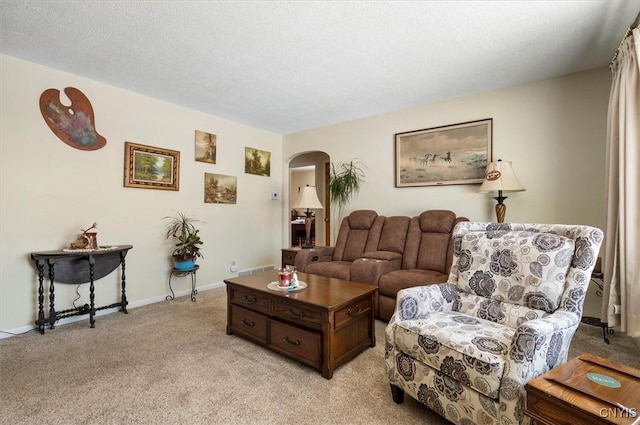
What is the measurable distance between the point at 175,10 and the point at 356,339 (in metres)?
2.71

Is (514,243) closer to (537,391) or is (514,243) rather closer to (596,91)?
(537,391)

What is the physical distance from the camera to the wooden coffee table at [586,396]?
0.94m

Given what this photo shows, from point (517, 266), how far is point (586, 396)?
0.87m

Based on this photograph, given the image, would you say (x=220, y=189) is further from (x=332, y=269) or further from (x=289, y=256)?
(x=332, y=269)

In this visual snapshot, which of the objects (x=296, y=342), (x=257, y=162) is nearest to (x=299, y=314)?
(x=296, y=342)

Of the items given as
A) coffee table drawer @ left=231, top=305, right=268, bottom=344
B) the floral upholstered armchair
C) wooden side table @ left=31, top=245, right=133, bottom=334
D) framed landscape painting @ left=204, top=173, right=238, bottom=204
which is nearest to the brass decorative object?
wooden side table @ left=31, top=245, right=133, bottom=334

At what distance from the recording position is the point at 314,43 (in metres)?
2.50

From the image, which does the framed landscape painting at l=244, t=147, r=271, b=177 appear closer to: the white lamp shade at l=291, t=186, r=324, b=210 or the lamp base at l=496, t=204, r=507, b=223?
the white lamp shade at l=291, t=186, r=324, b=210

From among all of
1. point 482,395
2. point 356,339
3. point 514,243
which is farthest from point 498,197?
point 482,395

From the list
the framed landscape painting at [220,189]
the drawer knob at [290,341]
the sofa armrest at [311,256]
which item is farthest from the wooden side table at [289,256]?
the drawer knob at [290,341]

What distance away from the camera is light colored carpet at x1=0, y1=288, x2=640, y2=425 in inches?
64.6

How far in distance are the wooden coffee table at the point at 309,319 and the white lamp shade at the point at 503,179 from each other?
1741 millimetres

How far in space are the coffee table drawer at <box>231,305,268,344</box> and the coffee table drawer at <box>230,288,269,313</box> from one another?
47 millimetres

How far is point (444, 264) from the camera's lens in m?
3.22
